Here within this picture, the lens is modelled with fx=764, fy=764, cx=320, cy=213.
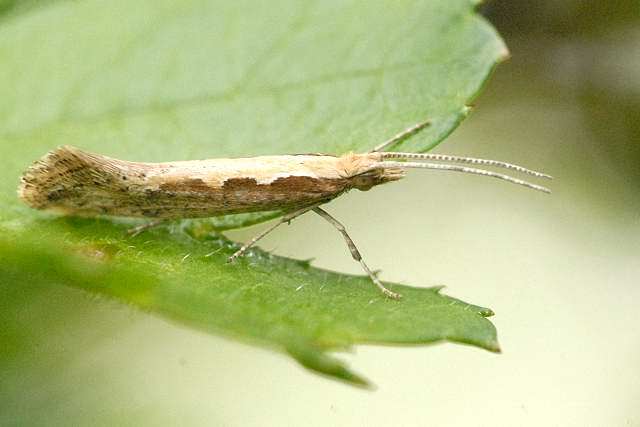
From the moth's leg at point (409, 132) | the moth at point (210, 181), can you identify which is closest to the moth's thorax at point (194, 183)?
the moth at point (210, 181)

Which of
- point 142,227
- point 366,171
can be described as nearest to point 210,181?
point 142,227

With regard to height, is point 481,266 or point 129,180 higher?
point 129,180

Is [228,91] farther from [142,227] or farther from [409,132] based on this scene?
[409,132]

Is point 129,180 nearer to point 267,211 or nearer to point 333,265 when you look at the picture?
point 267,211

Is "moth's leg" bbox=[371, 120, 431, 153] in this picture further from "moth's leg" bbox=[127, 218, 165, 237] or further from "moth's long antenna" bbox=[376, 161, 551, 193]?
"moth's leg" bbox=[127, 218, 165, 237]

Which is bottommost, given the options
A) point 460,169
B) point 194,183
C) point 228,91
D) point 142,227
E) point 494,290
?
point 494,290

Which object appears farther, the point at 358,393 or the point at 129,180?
the point at 358,393

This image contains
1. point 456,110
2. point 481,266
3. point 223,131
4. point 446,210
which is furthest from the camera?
point 446,210

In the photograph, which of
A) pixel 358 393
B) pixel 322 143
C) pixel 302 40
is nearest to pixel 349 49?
pixel 302 40
